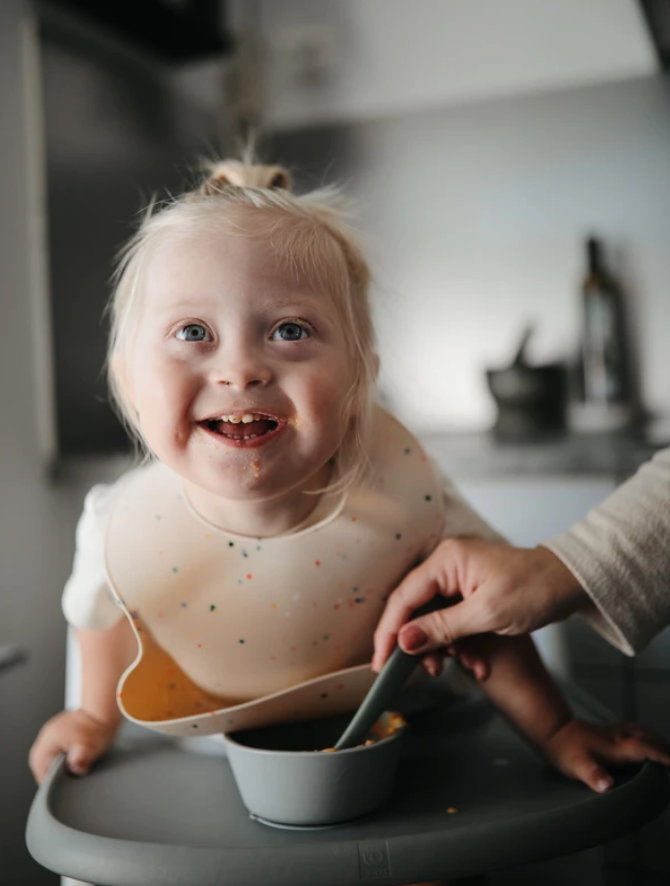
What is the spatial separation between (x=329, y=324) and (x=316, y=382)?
0.04m

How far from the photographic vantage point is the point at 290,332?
48cm

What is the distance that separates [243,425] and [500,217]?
129 cm

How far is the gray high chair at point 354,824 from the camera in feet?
1.36

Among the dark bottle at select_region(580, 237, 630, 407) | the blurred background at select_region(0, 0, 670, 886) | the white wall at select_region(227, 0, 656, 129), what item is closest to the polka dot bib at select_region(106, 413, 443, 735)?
the blurred background at select_region(0, 0, 670, 886)

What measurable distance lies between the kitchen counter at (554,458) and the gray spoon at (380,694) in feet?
2.27

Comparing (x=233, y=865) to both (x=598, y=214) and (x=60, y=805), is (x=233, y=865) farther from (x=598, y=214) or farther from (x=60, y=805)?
(x=598, y=214)

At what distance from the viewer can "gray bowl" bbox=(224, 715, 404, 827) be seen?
0.45 metres

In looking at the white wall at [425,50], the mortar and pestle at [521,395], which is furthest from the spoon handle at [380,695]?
the white wall at [425,50]

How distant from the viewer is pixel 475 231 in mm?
1654

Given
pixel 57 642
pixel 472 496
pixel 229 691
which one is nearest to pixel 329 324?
pixel 229 691

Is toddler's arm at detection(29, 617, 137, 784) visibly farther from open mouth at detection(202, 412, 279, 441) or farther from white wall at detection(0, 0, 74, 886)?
white wall at detection(0, 0, 74, 886)

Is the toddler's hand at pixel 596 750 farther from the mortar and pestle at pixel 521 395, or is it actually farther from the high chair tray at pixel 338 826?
the mortar and pestle at pixel 521 395

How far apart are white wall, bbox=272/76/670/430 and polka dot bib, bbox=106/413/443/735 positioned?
1015 millimetres

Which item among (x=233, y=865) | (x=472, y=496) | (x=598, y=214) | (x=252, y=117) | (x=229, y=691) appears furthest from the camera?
(x=252, y=117)
